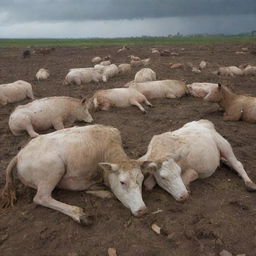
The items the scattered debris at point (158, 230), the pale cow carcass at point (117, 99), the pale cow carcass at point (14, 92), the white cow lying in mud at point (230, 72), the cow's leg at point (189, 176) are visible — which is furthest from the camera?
the white cow lying in mud at point (230, 72)

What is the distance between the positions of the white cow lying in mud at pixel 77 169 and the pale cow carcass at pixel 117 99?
5.30m

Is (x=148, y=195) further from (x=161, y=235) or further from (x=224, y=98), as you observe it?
(x=224, y=98)

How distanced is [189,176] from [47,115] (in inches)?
190

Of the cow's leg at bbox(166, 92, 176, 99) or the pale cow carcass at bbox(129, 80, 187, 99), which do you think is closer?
the pale cow carcass at bbox(129, 80, 187, 99)

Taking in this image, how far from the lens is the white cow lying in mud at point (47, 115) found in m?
9.67

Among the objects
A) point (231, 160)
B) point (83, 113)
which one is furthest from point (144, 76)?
point (231, 160)

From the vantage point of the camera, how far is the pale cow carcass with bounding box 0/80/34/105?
1330 cm

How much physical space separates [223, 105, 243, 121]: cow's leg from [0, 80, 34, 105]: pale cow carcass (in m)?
6.94

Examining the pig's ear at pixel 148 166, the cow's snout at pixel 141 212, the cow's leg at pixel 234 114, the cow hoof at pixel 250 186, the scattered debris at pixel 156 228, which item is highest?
the pig's ear at pixel 148 166

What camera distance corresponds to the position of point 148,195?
6.16m

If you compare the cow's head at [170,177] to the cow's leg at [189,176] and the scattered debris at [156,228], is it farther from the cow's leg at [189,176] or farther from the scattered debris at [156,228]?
the scattered debris at [156,228]

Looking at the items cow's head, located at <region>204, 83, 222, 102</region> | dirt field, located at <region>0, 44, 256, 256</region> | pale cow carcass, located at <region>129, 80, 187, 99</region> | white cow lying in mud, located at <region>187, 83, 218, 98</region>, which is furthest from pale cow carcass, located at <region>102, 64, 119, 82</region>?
dirt field, located at <region>0, 44, 256, 256</region>

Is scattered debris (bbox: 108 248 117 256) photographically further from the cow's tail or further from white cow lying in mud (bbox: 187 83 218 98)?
white cow lying in mud (bbox: 187 83 218 98)

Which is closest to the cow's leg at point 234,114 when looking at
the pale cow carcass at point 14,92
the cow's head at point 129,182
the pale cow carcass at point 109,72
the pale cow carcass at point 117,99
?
the pale cow carcass at point 117,99
